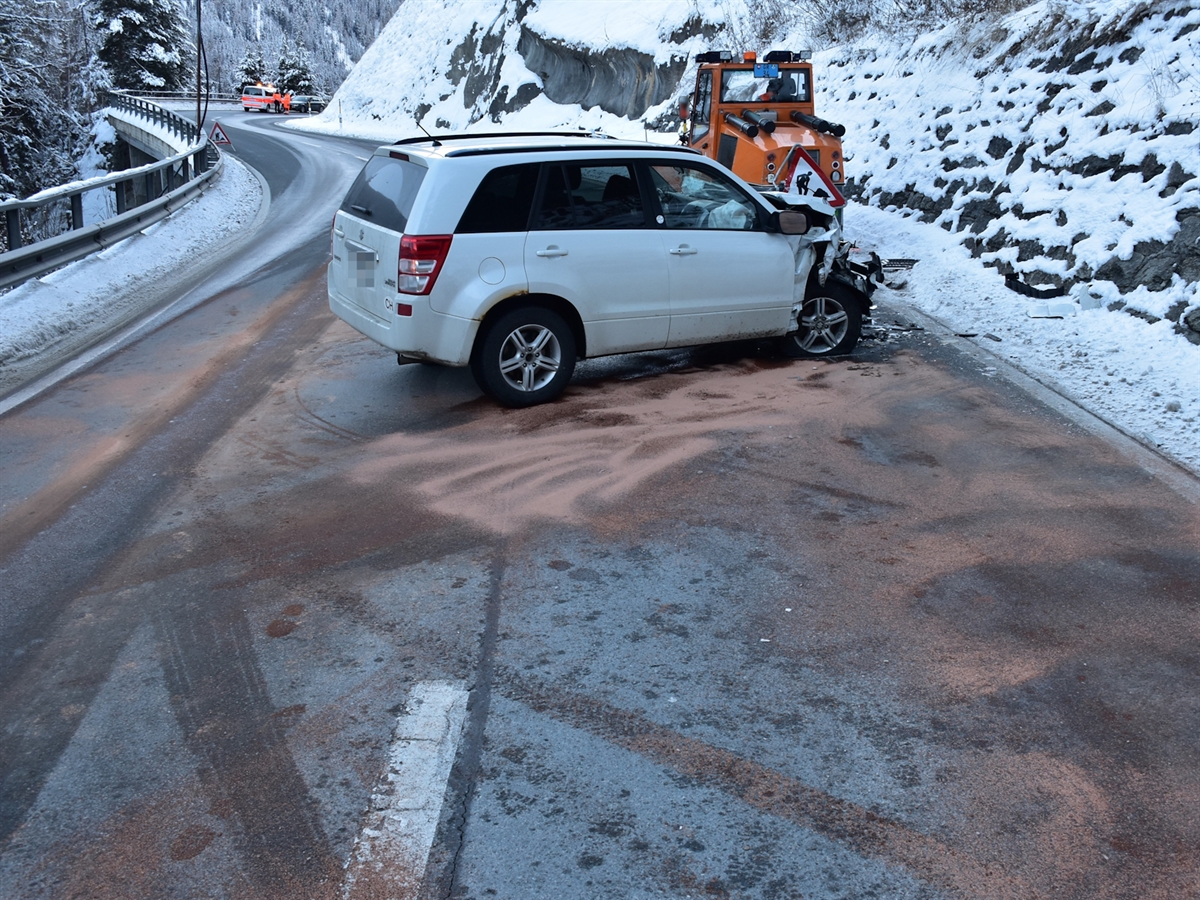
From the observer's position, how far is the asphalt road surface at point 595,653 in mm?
3279

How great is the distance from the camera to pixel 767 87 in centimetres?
1584

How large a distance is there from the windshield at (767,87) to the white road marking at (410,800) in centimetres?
1345

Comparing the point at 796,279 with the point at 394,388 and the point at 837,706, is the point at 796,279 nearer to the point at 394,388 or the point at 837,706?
the point at 394,388

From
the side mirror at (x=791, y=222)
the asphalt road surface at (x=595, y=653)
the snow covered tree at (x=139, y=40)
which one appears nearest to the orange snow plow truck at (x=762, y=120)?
the side mirror at (x=791, y=222)

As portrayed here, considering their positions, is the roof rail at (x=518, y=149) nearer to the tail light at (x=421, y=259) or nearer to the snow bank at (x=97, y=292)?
the tail light at (x=421, y=259)

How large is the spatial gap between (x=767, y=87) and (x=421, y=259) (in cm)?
1006

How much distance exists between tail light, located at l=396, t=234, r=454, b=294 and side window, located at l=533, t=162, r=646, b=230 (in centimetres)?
79

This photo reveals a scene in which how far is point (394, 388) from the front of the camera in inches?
336

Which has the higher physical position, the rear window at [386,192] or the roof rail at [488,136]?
the roof rail at [488,136]

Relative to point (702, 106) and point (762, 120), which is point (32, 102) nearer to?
point (702, 106)

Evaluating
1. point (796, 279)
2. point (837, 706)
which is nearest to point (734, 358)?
point (796, 279)

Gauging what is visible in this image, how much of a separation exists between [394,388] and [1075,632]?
551cm

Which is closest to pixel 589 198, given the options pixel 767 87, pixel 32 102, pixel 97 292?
pixel 97 292

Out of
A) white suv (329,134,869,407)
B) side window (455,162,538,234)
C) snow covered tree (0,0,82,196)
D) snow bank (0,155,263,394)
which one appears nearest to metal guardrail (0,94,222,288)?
snow bank (0,155,263,394)
